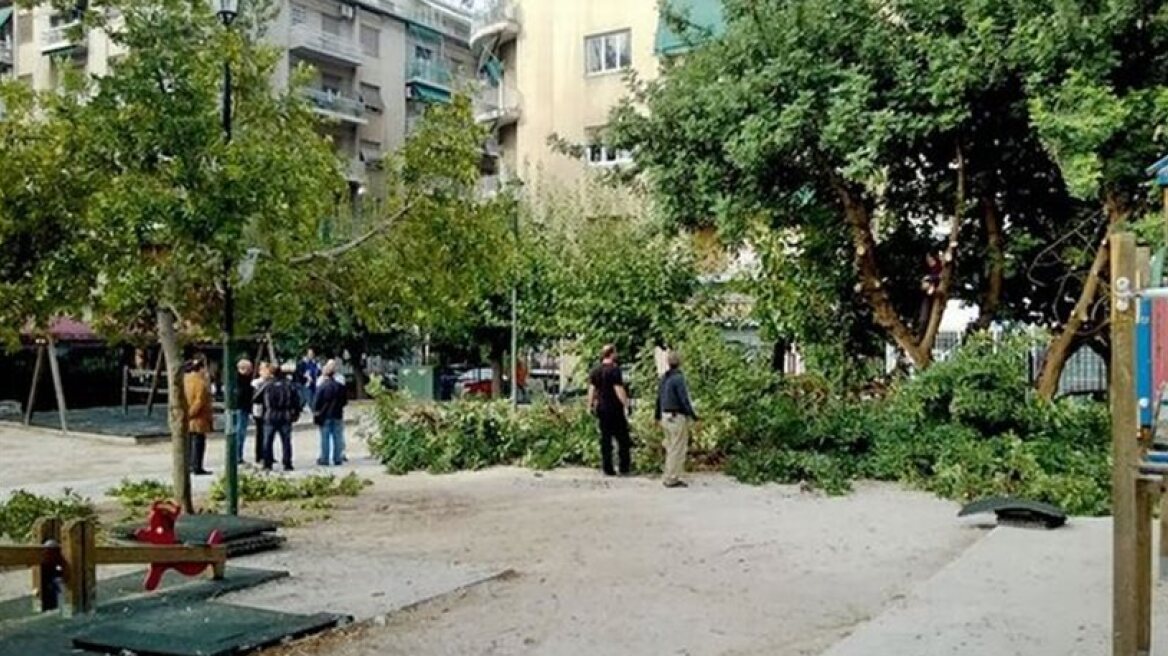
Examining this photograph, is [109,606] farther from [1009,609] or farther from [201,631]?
[1009,609]

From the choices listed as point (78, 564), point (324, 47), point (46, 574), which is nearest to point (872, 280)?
point (78, 564)

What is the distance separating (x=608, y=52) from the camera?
33656 mm

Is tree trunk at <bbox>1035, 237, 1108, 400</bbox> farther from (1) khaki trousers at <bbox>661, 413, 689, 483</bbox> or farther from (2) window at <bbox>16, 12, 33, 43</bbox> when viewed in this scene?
(2) window at <bbox>16, 12, 33, 43</bbox>

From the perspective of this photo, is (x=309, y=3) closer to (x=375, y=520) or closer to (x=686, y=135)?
(x=686, y=135)

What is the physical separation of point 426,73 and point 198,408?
124ft

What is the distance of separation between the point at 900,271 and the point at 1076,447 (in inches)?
179

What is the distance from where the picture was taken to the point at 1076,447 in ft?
46.4

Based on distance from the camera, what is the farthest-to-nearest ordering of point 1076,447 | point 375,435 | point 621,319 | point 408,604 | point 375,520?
1. point 621,319
2. point 375,435
3. point 1076,447
4. point 375,520
5. point 408,604

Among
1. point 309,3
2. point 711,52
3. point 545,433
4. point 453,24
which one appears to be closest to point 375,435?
point 545,433

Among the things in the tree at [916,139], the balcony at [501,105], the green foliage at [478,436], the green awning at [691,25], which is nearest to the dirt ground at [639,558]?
the green foliage at [478,436]

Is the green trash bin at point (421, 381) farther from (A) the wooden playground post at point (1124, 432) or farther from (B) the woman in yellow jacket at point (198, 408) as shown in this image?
(A) the wooden playground post at point (1124, 432)

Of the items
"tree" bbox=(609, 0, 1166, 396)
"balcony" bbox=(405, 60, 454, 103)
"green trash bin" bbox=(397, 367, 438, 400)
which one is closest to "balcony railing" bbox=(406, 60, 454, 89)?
"balcony" bbox=(405, 60, 454, 103)

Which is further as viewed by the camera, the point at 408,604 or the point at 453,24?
the point at 453,24

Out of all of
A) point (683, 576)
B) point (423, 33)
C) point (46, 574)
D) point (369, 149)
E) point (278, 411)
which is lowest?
point (683, 576)
